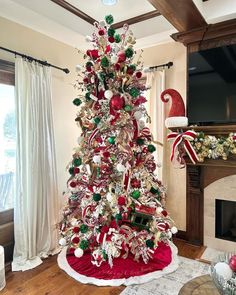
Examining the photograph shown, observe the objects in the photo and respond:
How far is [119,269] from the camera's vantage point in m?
2.55

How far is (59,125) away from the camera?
134 inches

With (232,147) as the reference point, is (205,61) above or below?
above

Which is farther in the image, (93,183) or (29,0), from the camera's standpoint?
(93,183)

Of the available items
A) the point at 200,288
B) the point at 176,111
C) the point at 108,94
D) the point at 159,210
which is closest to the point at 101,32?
the point at 108,94

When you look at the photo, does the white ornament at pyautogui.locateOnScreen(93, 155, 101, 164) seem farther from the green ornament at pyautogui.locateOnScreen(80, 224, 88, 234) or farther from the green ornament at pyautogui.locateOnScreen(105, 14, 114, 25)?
the green ornament at pyautogui.locateOnScreen(105, 14, 114, 25)

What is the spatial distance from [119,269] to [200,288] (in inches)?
49.0

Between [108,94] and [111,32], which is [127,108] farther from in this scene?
[111,32]

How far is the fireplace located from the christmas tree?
2.46 feet

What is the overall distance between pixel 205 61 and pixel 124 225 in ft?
7.16

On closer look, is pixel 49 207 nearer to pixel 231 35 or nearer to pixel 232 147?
pixel 232 147

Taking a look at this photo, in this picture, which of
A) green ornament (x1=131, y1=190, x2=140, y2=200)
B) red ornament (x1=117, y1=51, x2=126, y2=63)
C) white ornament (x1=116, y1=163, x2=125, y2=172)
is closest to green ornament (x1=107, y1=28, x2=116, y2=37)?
red ornament (x1=117, y1=51, x2=126, y2=63)

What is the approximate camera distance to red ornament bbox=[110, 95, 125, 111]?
7.86 feet

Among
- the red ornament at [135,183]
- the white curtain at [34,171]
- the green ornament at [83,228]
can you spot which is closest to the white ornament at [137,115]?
the red ornament at [135,183]

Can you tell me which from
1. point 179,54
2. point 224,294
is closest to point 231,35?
point 179,54
